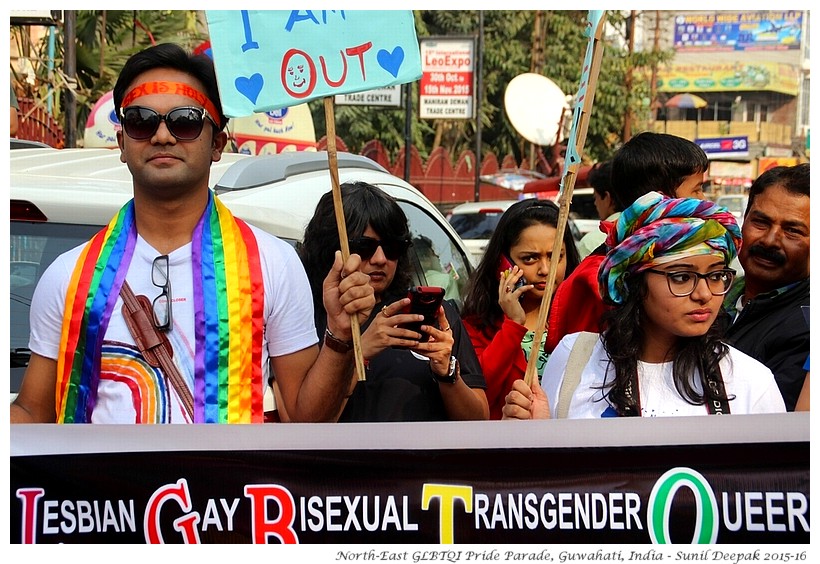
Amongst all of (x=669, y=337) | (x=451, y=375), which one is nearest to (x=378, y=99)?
(x=451, y=375)

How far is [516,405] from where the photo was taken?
2.97 meters

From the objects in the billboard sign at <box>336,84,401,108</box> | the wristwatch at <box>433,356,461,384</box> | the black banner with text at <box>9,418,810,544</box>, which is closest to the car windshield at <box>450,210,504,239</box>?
the billboard sign at <box>336,84,401,108</box>

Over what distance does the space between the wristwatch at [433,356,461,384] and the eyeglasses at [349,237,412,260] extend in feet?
1.54

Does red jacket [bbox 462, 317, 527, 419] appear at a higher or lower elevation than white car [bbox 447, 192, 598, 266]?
higher

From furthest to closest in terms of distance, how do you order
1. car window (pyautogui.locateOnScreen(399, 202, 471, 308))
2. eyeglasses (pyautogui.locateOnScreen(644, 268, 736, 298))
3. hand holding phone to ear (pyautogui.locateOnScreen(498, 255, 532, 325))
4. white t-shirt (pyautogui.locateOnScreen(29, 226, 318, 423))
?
1. car window (pyautogui.locateOnScreen(399, 202, 471, 308))
2. hand holding phone to ear (pyautogui.locateOnScreen(498, 255, 532, 325))
3. eyeglasses (pyautogui.locateOnScreen(644, 268, 736, 298))
4. white t-shirt (pyautogui.locateOnScreen(29, 226, 318, 423))

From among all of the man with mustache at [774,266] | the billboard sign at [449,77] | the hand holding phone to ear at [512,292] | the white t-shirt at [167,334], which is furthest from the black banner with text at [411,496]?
the billboard sign at [449,77]

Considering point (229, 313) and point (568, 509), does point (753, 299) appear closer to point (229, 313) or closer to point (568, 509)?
point (568, 509)

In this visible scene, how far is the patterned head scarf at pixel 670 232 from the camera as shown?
9.89ft

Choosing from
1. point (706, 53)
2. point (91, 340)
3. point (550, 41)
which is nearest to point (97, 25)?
point (91, 340)

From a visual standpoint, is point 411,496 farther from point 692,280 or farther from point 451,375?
point 692,280

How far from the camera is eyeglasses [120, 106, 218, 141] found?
3.02 meters

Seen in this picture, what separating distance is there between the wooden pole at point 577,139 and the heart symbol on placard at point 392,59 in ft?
1.58

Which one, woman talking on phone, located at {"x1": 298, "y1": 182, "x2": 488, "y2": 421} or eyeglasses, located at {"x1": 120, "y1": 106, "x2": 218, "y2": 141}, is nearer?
eyeglasses, located at {"x1": 120, "y1": 106, "x2": 218, "y2": 141}

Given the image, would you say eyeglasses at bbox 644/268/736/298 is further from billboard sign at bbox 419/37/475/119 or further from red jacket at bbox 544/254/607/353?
billboard sign at bbox 419/37/475/119
